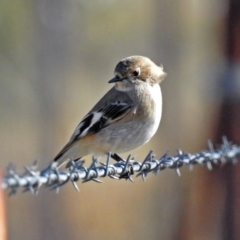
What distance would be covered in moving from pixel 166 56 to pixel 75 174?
11508 millimetres

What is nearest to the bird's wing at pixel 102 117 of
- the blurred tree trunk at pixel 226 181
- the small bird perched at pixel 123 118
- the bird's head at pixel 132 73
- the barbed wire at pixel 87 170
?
the small bird perched at pixel 123 118

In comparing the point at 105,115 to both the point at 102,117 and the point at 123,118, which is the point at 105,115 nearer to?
the point at 102,117

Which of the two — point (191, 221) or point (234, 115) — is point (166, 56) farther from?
point (234, 115)

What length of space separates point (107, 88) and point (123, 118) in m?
Answer: 9.34

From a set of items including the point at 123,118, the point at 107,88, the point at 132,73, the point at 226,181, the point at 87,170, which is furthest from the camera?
the point at 107,88

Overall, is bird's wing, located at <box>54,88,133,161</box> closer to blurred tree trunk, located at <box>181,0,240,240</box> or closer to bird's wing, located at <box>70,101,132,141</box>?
bird's wing, located at <box>70,101,132,141</box>

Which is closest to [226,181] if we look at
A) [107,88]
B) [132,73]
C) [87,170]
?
[132,73]

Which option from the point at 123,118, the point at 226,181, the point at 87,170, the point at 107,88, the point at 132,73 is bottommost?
the point at 87,170

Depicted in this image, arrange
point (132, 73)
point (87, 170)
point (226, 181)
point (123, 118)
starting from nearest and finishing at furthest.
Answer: point (87, 170) → point (123, 118) → point (132, 73) → point (226, 181)

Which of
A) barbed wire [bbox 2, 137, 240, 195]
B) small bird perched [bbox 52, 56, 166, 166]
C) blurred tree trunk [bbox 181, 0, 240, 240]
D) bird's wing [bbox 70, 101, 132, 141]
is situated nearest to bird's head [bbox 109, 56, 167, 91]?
small bird perched [bbox 52, 56, 166, 166]

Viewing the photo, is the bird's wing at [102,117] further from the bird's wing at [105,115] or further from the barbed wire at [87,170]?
the barbed wire at [87,170]

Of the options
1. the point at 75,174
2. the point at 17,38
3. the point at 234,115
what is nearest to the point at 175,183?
the point at 234,115

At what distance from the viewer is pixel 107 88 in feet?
44.2

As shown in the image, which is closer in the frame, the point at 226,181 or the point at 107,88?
the point at 226,181
